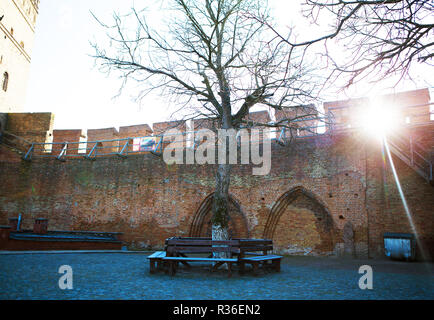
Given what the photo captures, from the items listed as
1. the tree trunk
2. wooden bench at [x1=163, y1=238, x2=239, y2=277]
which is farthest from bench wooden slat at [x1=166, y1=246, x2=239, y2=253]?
the tree trunk

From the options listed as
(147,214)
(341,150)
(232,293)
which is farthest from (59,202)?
(232,293)

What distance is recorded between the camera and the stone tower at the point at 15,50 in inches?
859

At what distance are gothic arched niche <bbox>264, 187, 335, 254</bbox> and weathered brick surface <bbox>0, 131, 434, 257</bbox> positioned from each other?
0.04m

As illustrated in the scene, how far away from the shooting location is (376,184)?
11398mm

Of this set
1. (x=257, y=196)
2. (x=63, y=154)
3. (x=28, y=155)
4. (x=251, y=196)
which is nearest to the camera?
(x=257, y=196)

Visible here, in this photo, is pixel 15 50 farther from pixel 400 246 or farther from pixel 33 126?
pixel 400 246

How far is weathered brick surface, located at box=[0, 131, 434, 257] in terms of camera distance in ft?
36.8

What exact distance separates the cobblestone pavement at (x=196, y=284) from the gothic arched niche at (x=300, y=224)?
15.9 ft

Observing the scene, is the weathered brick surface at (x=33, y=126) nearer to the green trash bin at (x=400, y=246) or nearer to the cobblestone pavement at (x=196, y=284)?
the cobblestone pavement at (x=196, y=284)

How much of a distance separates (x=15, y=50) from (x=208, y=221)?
18.9 metres

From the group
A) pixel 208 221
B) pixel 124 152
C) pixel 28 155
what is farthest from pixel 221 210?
pixel 28 155

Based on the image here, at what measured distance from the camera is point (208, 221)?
14188mm

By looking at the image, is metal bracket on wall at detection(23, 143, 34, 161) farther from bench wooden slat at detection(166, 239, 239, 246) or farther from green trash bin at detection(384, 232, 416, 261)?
green trash bin at detection(384, 232, 416, 261)
